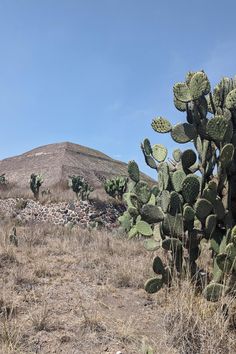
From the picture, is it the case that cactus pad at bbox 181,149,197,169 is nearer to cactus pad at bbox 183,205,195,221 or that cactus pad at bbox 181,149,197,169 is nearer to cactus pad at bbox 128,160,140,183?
cactus pad at bbox 183,205,195,221

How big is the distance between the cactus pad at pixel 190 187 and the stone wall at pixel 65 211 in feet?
55.1

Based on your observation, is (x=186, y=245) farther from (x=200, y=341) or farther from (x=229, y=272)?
(x=200, y=341)

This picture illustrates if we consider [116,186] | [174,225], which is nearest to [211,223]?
[174,225]

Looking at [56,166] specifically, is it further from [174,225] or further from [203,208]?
[203,208]

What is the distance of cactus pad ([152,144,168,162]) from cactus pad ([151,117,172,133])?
961 millimetres

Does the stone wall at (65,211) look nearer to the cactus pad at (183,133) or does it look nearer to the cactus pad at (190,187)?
the cactus pad at (183,133)

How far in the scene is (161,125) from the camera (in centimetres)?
606

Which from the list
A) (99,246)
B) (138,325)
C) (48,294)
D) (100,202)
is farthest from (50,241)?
(100,202)

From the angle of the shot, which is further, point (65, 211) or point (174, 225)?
point (65, 211)

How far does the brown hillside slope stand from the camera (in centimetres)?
3703

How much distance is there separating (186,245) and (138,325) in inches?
48.5

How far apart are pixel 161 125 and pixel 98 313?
2.66 metres

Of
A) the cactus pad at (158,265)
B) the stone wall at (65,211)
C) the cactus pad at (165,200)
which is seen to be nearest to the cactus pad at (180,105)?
the cactus pad at (165,200)

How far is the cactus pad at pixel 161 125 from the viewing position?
601 centimetres
